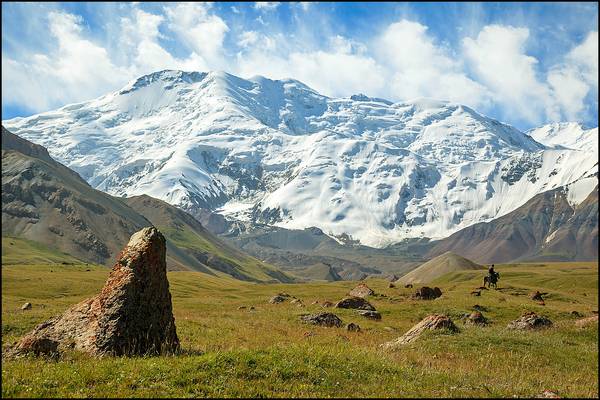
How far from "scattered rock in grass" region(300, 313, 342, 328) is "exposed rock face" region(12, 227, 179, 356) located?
20.9 metres

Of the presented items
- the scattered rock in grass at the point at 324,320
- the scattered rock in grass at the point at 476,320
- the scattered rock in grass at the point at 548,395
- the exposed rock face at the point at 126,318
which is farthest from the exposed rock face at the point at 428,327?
the scattered rock in grass at the point at 548,395

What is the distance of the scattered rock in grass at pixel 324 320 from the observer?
43.0 metres

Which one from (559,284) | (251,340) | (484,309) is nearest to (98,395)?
(251,340)

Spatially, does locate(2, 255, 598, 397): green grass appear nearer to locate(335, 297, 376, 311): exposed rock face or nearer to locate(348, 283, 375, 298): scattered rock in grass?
locate(335, 297, 376, 311): exposed rock face

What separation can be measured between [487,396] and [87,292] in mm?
99060

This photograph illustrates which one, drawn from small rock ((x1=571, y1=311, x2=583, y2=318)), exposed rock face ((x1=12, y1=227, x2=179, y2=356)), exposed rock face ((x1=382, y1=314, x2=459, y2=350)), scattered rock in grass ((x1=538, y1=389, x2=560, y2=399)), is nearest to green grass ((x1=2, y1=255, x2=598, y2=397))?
scattered rock in grass ((x1=538, y1=389, x2=560, y2=399))

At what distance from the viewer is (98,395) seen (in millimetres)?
14195

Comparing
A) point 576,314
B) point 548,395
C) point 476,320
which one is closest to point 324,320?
point 476,320

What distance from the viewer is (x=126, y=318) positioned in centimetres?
2233

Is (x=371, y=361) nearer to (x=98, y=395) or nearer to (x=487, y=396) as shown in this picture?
(x=487, y=396)

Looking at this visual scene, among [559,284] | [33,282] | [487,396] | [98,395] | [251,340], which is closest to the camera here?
[98,395]

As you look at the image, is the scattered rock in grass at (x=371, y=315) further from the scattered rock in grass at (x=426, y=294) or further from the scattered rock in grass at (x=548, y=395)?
the scattered rock in grass at (x=548, y=395)

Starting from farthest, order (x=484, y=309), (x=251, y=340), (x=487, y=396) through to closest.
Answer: (x=484, y=309) → (x=251, y=340) → (x=487, y=396)

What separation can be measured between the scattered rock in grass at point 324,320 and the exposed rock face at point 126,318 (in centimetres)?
2090
